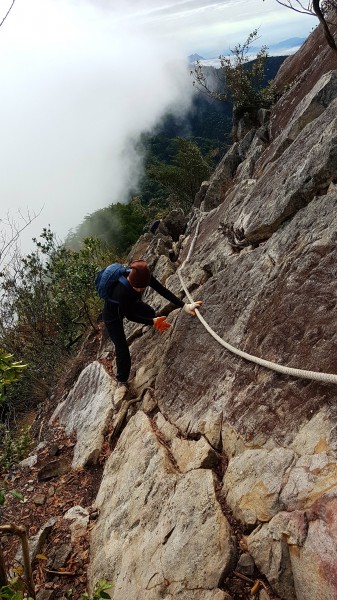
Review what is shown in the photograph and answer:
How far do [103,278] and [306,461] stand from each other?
430 centimetres

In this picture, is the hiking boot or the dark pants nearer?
the dark pants

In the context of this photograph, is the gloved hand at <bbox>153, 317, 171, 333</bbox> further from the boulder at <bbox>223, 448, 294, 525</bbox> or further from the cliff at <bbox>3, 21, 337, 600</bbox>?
the boulder at <bbox>223, 448, 294, 525</bbox>

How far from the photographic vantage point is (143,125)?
191 metres

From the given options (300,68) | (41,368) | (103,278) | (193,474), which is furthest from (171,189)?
(193,474)

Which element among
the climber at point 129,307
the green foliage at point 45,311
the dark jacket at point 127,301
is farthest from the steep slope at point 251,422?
the green foliage at point 45,311

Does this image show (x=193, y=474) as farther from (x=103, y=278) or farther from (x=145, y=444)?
(x=103, y=278)

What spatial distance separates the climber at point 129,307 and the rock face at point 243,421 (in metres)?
0.28

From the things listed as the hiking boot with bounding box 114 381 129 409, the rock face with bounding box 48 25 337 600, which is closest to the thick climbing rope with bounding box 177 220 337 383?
the rock face with bounding box 48 25 337 600

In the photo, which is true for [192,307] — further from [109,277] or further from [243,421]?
[243,421]

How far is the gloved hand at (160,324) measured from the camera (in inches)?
285

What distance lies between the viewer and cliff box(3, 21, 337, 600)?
143 inches

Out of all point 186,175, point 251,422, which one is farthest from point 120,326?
point 186,175

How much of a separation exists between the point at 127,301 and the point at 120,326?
1.98 feet

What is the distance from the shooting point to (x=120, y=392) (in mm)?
7695
